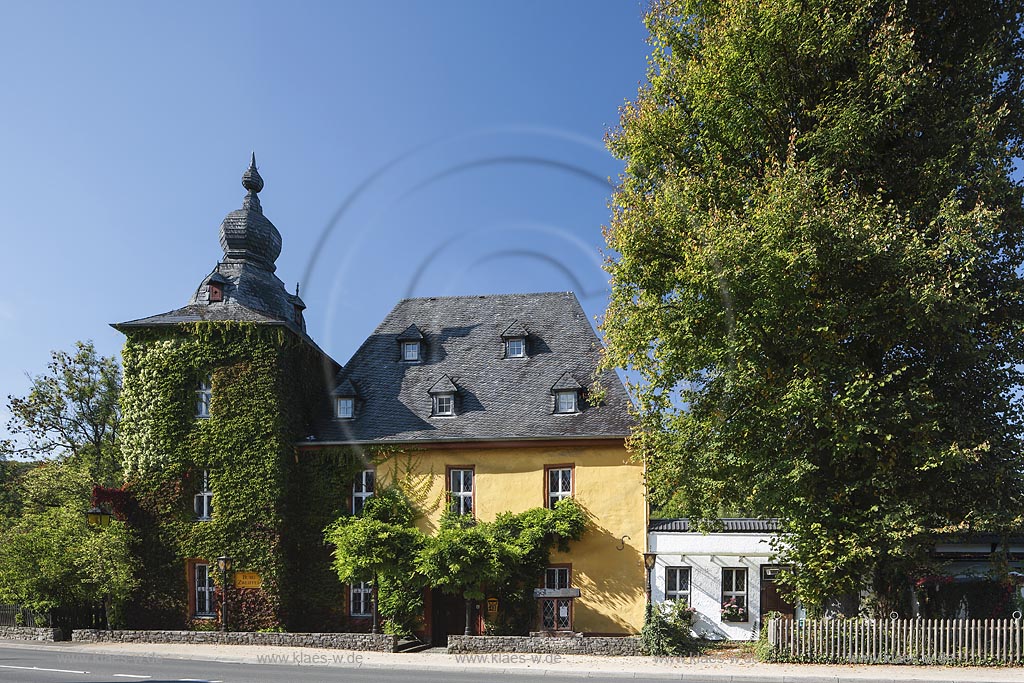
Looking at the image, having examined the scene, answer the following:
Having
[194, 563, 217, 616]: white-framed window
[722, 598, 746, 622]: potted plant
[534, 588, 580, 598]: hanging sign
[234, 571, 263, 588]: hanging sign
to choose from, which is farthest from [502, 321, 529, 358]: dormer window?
[194, 563, 217, 616]: white-framed window

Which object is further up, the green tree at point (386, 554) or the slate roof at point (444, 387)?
the slate roof at point (444, 387)

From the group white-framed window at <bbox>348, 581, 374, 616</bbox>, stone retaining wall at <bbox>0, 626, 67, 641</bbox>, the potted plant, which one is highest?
white-framed window at <bbox>348, 581, 374, 616</bbox>

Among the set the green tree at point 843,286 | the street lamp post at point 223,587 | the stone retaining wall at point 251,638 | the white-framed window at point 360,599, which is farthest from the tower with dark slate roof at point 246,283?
the green tree at point 843,286

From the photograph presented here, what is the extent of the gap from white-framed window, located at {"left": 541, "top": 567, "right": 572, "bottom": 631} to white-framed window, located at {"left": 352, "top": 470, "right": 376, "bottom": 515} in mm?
5997

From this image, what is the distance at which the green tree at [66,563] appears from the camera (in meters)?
23.2

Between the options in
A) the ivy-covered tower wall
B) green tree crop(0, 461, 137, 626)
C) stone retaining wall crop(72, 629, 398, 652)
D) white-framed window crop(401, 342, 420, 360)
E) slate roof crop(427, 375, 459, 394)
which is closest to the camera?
stone retaining wall crop(72, 629, 398, 652)

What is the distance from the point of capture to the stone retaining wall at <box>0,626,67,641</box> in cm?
2323

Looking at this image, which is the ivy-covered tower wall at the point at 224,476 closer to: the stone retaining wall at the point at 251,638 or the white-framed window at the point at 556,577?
the stone retaining wall at the point at 251,638

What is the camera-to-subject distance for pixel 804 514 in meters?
17.9

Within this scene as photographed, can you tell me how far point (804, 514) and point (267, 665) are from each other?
12.1m

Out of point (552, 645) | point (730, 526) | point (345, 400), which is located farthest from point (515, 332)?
point (552, 645)

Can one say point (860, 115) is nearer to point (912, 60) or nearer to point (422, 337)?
point (912, 60)

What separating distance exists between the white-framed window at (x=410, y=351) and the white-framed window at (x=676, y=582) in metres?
10.6

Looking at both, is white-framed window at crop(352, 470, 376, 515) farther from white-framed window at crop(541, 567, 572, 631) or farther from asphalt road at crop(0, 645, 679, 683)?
asphalt road at crop(0, 645, 679, 683)
